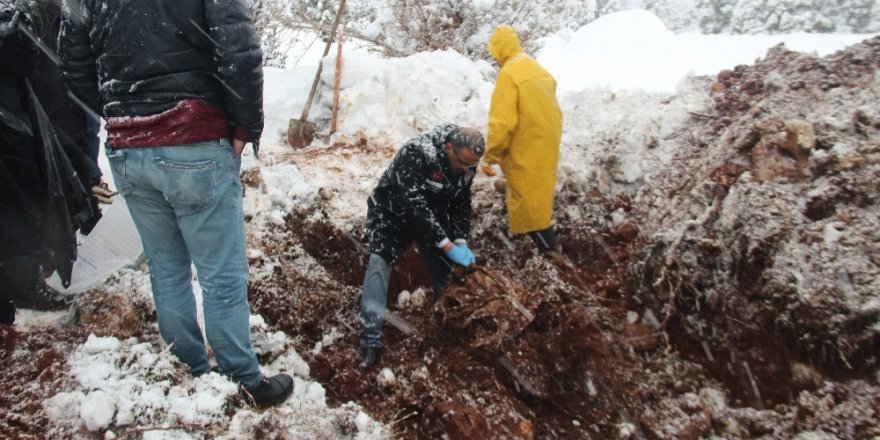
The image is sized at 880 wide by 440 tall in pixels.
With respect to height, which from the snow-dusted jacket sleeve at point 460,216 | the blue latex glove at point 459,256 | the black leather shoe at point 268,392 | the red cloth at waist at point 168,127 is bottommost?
the black leather shoe at point 268,392

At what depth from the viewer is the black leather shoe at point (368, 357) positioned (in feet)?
10.1

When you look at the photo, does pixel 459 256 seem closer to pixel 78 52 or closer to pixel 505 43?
pixel 505 43

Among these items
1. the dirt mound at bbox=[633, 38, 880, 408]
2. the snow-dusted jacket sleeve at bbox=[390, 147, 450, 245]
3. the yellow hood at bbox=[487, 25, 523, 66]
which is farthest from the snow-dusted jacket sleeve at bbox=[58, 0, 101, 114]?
the dirt mound at bbox=[633, 38, 880, 408]

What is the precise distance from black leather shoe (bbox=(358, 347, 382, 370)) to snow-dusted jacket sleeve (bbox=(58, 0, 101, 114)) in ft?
5.94

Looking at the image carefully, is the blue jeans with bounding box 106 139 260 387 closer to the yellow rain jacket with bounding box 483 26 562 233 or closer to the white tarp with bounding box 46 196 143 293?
the white tarp with bounding box 46 196 143 293

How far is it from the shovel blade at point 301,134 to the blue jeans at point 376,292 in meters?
3.24

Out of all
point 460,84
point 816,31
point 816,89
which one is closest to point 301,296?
point 460,84

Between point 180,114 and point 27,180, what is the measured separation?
4.77ft

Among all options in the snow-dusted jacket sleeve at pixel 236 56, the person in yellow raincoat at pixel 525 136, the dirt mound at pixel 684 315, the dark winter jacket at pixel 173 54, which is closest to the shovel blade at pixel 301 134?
the dirt mound at pixel 684 315

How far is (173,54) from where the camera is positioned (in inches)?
76.5

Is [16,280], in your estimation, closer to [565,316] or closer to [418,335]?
[418,335]

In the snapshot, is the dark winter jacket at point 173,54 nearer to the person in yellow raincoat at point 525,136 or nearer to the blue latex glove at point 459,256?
the blue latex glove at point 459,256

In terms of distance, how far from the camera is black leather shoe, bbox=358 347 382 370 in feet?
10.1

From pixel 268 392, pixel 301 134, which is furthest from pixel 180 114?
pixel 301 134
